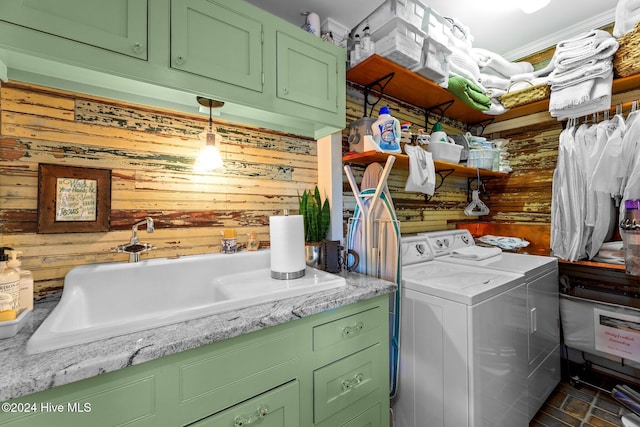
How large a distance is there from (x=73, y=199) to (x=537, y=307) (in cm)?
255

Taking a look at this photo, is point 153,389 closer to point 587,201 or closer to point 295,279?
point 295,279

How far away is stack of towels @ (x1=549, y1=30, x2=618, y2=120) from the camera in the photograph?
6.07 ft

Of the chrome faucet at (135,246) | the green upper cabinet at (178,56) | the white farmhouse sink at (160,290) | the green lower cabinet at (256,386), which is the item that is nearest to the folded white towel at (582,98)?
the green upper cabinet at (178,56)

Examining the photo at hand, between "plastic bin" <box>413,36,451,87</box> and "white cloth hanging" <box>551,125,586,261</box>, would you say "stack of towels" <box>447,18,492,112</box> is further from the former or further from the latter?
"white cloth hanging" <box>551,125,586,261</box>

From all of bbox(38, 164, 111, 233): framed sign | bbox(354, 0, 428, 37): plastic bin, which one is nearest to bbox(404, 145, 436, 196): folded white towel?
bbox(354, 0, 428, 37): plastic bin

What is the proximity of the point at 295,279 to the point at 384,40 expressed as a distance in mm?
1438

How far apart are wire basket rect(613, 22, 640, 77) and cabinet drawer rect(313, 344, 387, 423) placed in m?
2.44

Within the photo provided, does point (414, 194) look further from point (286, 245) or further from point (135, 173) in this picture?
point (135, 173)

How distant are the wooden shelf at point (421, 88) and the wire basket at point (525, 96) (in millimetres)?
55

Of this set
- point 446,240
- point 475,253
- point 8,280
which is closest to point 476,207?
point 446,240

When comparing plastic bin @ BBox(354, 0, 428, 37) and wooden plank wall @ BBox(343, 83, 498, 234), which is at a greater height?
plastic bin @ BBox(354, 0, 428, 37)

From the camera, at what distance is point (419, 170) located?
1.84 meters

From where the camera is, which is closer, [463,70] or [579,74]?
[579,74]

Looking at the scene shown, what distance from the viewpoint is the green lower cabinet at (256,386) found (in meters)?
0.63
